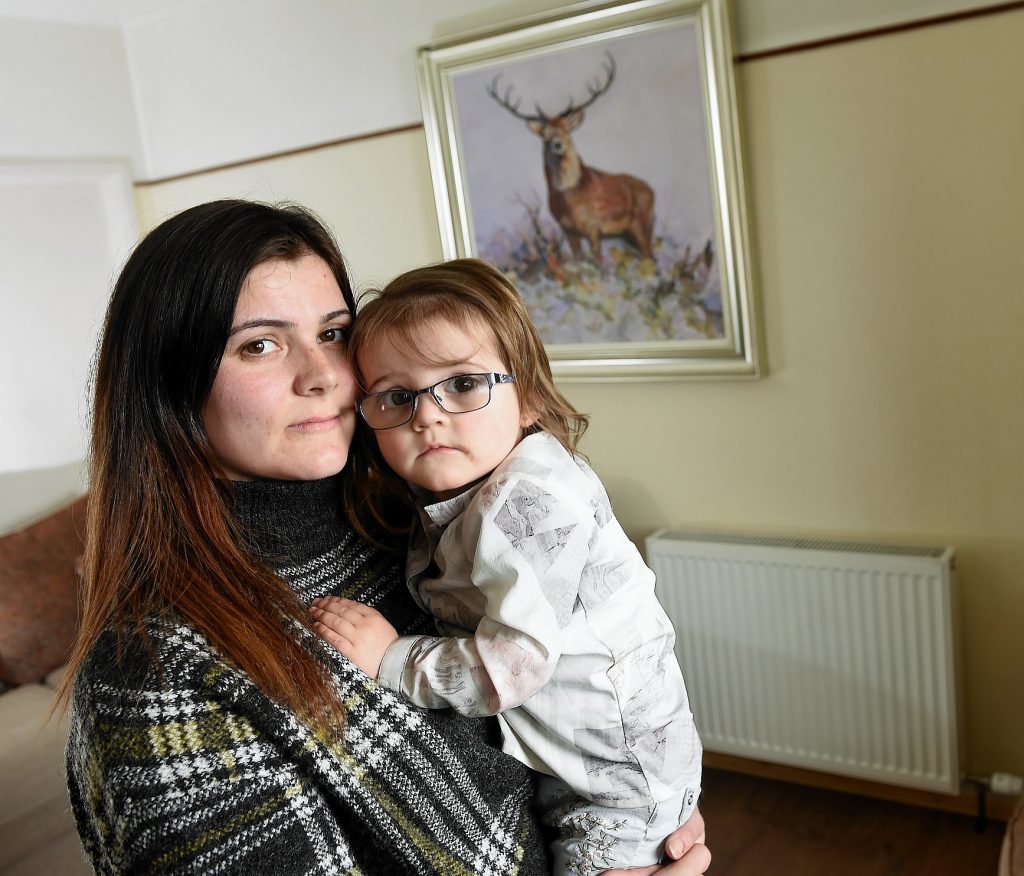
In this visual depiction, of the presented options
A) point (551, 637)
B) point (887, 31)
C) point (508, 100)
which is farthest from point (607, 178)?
point (551, 637)

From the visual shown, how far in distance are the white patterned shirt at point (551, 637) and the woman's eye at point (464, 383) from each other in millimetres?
103

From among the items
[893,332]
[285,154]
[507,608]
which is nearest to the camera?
[507,608]

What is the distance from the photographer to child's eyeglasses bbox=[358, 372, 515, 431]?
1334 millimetres

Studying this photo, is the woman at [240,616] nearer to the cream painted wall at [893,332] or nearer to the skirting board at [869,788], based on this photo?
the cream painted wall at [893,332]

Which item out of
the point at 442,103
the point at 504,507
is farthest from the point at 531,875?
the point at 442,103

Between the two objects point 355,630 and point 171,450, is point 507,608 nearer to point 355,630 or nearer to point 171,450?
point 355,630

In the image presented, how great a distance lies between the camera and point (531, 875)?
1267 millimetres

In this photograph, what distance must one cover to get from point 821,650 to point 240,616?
222 centimetres

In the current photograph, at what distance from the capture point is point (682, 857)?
4.51ft

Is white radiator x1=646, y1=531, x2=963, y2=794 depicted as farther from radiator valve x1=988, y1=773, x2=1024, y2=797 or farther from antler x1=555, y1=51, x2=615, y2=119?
antler x1=555, y1=51, x2=615, y2=119

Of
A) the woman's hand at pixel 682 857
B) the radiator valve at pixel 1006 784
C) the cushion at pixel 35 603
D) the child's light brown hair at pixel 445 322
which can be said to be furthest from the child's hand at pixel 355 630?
the cushion at pixel 35 603

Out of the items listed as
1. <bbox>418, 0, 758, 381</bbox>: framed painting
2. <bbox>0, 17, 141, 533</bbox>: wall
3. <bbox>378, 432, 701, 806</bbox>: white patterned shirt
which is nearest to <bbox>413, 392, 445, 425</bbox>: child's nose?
<bbox>378, 432, 701, 806</bbox>: white patterned shirt

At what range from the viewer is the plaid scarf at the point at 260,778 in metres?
0.98

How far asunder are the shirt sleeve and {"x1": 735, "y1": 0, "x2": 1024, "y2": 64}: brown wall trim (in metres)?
1.88
